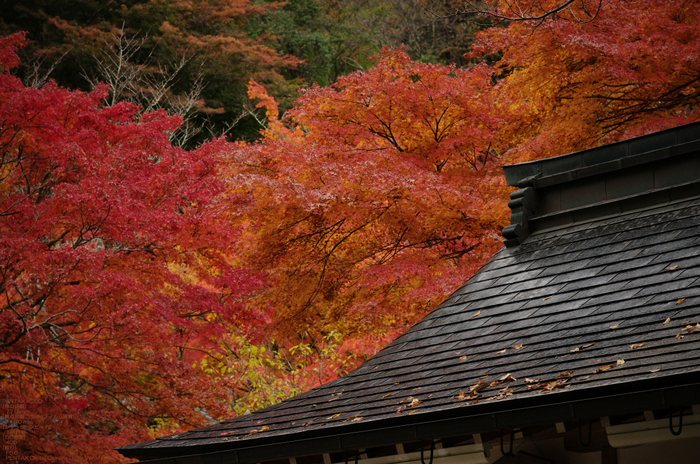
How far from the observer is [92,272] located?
9219 millimetres

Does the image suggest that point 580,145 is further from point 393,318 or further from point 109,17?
point 109,17

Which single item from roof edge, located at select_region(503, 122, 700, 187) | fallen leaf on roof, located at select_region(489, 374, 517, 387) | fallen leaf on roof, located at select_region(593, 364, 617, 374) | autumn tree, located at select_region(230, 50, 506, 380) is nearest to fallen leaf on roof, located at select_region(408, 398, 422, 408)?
fallen leaf on roof, located at select_region(489, 374, 517, 387)

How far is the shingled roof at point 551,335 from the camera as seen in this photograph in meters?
3.61

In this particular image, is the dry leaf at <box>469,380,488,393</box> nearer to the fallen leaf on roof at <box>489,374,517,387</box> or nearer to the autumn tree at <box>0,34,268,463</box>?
the fallen leaf on roof at <box>489,374,517,387</box>

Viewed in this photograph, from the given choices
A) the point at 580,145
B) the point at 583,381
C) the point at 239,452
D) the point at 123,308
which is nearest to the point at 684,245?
the point at 583,381

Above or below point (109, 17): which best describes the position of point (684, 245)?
below

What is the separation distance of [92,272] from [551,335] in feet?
22.9

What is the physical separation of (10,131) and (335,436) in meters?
8.39

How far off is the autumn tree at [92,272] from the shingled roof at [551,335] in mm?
4774

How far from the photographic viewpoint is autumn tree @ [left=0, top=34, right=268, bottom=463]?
9156 millimetres

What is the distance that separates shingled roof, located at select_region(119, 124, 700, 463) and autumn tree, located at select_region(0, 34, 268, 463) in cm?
477

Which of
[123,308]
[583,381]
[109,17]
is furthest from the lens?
[109,17]

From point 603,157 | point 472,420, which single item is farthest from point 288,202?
point 472,420

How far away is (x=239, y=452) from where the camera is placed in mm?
4645
